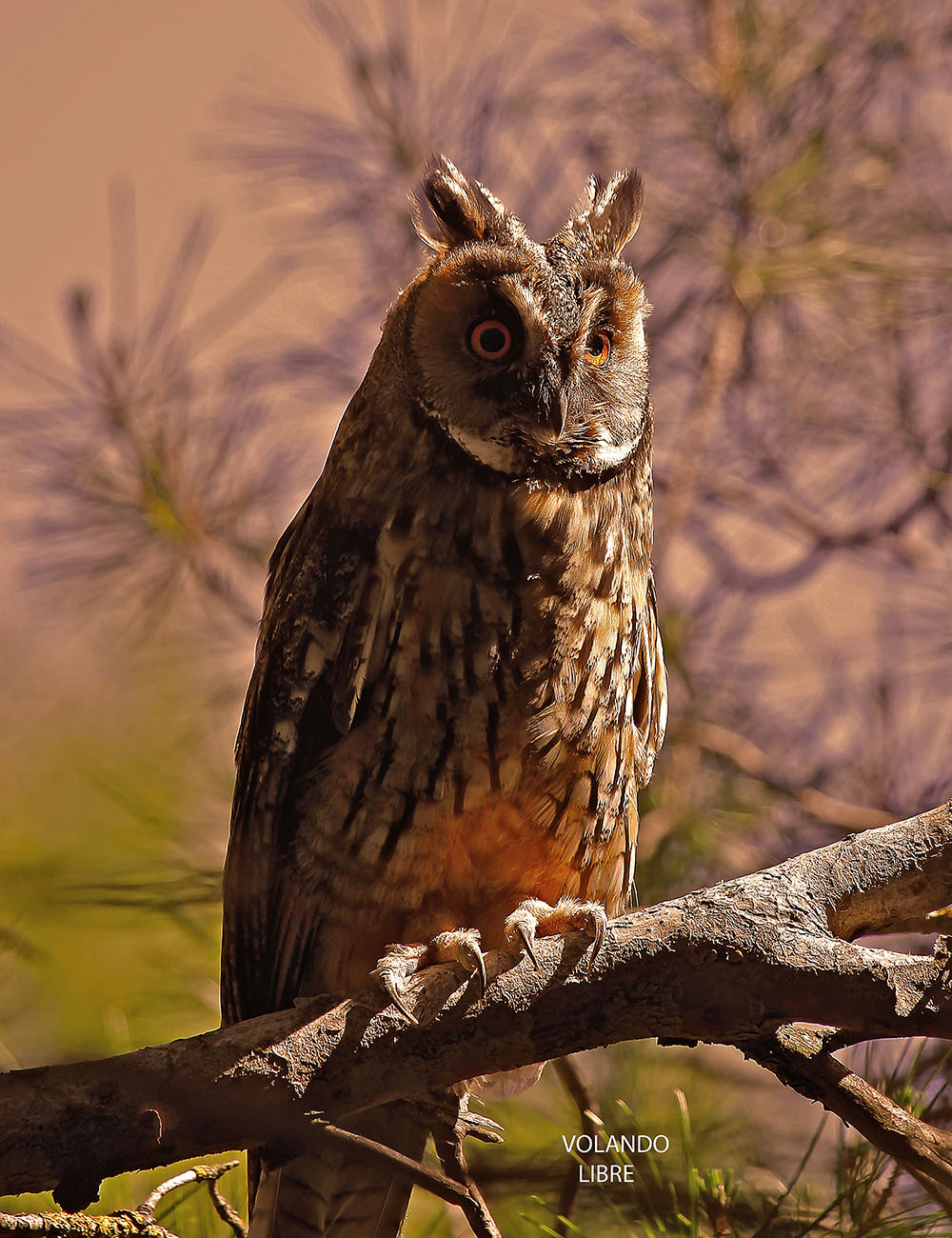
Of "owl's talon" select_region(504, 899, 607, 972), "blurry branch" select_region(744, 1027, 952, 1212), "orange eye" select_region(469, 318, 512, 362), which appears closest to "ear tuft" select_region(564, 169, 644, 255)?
"orange eye" select_region(469, 318, 512, 362)

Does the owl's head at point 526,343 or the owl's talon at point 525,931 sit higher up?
the owl's head at point 526,343

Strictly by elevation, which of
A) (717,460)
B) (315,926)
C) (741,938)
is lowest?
(315,926)

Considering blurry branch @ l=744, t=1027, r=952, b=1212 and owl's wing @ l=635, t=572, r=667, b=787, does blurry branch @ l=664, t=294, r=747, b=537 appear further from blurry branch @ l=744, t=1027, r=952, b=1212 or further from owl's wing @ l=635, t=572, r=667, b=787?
blurry branch @ l=744, t=1027, r=952, b=1212

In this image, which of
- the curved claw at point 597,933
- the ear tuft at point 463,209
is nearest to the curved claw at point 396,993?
the curved claw at point 597,933

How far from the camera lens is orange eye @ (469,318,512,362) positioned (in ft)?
3.42

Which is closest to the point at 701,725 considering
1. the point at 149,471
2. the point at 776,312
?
the point at 776,312

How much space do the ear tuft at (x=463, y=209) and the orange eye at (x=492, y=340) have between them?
0.10m

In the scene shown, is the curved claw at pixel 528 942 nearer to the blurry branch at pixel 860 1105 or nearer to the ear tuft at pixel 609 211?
the blurry branch at pixel 860 1105

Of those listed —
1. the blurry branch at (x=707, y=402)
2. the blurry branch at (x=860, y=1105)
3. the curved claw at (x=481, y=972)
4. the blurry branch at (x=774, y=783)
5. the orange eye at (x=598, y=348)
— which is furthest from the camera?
the blurry branch at (x=707, y=402)

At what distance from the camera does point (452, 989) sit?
808 mm

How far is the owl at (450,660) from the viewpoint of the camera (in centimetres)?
98

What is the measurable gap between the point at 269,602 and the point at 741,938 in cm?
57

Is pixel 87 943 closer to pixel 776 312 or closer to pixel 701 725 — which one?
pixel 701 725

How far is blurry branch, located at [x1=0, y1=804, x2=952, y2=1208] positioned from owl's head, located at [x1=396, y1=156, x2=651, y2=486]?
0.43 meters
